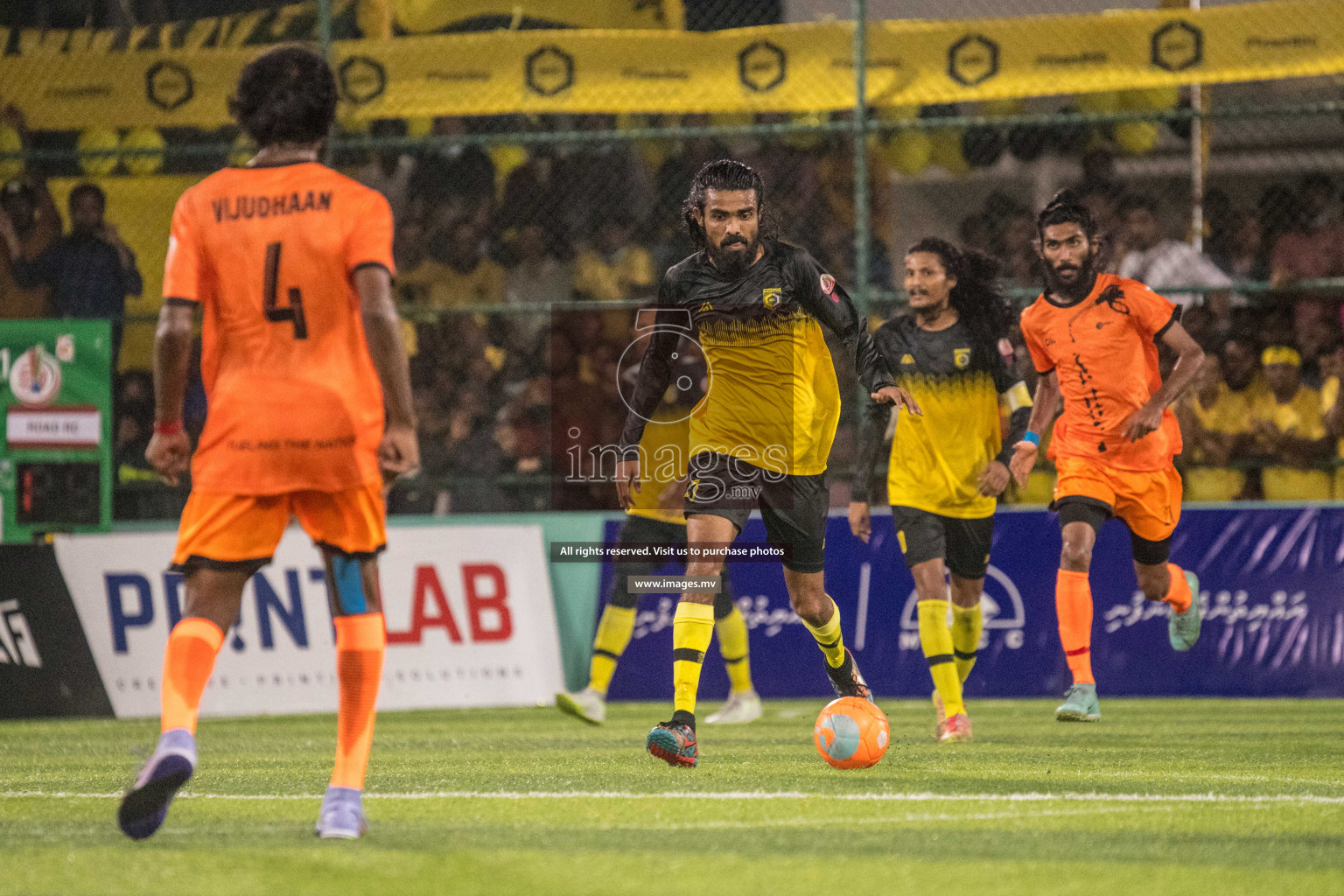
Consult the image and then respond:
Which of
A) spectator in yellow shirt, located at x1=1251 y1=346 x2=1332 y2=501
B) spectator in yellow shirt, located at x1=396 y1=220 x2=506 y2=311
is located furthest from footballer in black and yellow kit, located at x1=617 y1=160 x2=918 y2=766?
spectator in yellow shirt, located at x1=396 y1=220 x2=506 y2=311

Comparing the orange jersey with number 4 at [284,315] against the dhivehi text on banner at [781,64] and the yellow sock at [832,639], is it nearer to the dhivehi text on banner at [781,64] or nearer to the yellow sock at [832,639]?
the yellow sock at [832,639]

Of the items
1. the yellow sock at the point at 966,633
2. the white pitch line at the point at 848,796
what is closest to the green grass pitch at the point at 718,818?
the white pitch line at the point at 848,796

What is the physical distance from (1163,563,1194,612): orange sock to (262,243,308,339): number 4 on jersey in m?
6.19

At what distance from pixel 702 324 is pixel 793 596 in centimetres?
116

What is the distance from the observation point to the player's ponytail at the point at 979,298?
28.2ft

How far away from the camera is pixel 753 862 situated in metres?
4.29

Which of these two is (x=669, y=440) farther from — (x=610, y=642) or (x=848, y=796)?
(x=848, y=796)

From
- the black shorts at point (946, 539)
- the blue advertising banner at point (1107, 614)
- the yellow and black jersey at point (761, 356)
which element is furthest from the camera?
the blue advertising banner at point (1107, 614)

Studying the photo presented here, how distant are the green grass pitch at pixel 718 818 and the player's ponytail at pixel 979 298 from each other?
77.9 inches

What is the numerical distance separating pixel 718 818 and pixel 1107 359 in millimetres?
4559

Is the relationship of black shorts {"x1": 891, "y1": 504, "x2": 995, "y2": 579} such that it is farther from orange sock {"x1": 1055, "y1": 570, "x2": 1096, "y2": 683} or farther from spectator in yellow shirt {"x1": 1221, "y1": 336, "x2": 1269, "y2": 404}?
spectator in yellow shirt {"x1": 1221, "y1": 336, "x2": 1269, "y2": 404}

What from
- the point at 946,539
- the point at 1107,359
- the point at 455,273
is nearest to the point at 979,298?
the point at 1107,359

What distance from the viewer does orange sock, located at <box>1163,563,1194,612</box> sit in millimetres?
9570

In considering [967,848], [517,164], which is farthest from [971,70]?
[967,848]
